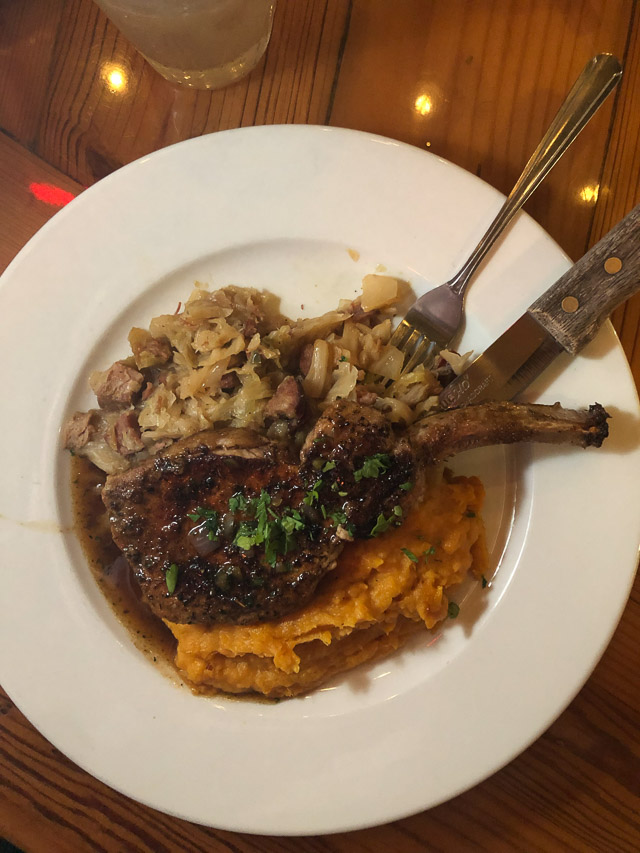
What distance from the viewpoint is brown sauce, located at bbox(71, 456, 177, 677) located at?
302cm

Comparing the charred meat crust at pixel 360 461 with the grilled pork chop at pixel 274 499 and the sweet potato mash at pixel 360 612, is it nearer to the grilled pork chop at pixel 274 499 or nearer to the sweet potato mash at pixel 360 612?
the grilled pork chop at pixel 274 499

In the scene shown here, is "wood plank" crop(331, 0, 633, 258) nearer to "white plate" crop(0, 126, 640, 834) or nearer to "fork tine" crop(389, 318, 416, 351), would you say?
"white plate" crop(0, 126, 640, 834)

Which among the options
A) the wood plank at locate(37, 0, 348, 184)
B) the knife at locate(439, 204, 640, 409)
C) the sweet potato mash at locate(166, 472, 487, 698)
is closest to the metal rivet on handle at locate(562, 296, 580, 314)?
the knife at locate(439, 204, 640, 409)

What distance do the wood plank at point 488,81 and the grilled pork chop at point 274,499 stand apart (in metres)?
1.34

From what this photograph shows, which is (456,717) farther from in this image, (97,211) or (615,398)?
(97,211)

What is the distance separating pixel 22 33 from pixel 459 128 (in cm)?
279

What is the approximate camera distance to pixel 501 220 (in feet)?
9.12

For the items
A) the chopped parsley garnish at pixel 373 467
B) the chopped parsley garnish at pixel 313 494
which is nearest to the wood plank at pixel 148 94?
the chopped parsley garnish at pixel 373 467

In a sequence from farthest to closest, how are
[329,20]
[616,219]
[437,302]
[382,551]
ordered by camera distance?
[329,20], [616,219], [437,302], [382,551]

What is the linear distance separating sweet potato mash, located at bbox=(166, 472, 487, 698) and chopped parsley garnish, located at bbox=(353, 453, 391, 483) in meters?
0.30

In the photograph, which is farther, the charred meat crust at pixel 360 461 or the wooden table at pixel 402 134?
the wooden table at pixel 402 134

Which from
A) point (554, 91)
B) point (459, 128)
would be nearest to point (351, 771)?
point (459, 128)

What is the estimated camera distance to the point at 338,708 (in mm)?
2803

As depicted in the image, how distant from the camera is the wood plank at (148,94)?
3385mm
